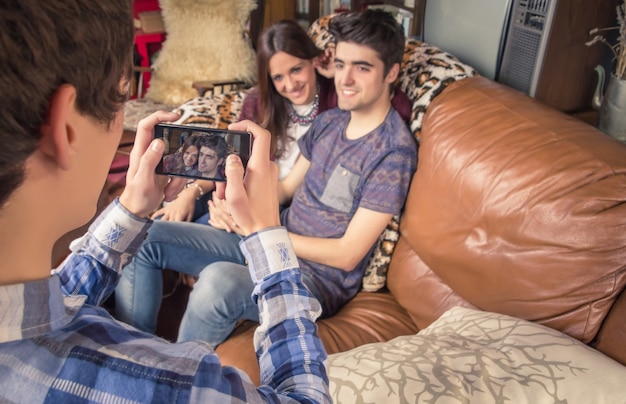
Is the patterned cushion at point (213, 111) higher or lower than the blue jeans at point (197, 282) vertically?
higher

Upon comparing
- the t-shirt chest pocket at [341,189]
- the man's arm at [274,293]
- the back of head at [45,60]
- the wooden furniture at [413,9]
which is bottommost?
the t-shirt chest pocket at [341,189]

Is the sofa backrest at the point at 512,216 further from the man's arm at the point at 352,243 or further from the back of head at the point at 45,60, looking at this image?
the back of head at the point at 45,60

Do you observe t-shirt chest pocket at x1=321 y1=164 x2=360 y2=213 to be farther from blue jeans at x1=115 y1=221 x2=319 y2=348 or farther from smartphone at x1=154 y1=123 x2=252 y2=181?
smartphone at x1=154 y1=123 x2=252 y2=181

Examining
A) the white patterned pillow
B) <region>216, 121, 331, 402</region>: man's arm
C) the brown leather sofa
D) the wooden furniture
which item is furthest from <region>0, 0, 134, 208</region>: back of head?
the wooden furniture

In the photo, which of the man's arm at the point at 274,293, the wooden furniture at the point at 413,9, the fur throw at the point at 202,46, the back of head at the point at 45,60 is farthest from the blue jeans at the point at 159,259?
the fur throw at the point at 202,46

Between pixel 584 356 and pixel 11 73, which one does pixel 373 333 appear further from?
pixel 11 73

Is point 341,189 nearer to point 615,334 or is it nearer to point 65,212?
point 615,334

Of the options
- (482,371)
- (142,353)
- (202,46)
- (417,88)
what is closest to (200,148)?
(142,353)

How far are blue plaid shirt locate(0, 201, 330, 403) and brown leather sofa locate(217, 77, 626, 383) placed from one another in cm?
67

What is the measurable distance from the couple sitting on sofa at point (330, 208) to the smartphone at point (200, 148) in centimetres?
57

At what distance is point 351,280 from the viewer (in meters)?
1.64

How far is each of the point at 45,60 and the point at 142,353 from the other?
0.97ft

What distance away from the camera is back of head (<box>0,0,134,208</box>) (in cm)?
42

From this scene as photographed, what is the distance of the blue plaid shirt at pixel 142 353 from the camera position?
1.59ft
